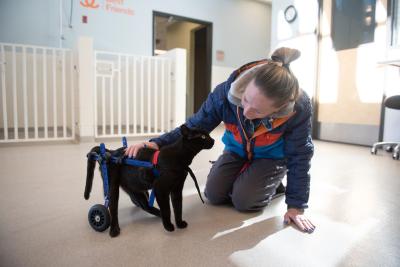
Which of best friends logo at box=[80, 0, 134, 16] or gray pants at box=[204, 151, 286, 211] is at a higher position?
best friends logo at box=[80, 0, 134, 16]

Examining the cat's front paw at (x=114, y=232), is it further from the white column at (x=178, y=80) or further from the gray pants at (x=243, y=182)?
the white column at (x=178, y=80)

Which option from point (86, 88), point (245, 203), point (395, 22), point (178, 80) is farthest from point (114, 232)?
point (395, 22)

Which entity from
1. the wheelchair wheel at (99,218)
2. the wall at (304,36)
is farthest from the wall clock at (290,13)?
the wheelchair wheel at (99,218)

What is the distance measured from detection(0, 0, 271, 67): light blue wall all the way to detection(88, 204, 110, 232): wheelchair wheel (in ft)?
9.76

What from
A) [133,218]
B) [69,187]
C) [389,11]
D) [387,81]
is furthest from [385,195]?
[389,11]

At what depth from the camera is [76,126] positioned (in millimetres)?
3186

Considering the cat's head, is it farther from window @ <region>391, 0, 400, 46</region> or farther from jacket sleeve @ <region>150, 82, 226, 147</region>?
window @ <region>391, 0, 400, 46</region>

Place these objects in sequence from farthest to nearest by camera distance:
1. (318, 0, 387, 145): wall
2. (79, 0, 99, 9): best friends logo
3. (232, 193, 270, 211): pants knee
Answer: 1. (79, 0, 99, 9): best friends logo
2. (318, 0, 387, 145): wall
3. (232, 193, 270, 211): pants knee

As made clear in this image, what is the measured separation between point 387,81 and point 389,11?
696 millimetres

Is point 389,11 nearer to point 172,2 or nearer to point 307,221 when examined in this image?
point 307,221

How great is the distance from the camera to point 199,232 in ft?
3.21

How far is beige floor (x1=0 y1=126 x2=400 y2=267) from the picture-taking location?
2.64ft

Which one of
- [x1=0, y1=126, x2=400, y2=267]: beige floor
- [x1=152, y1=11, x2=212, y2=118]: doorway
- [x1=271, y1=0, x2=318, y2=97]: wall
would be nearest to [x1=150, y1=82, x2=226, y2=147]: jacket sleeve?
[x1=0, y1=126, x2=400, y2=267]: beige floor

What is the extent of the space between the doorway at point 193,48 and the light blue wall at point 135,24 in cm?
29
